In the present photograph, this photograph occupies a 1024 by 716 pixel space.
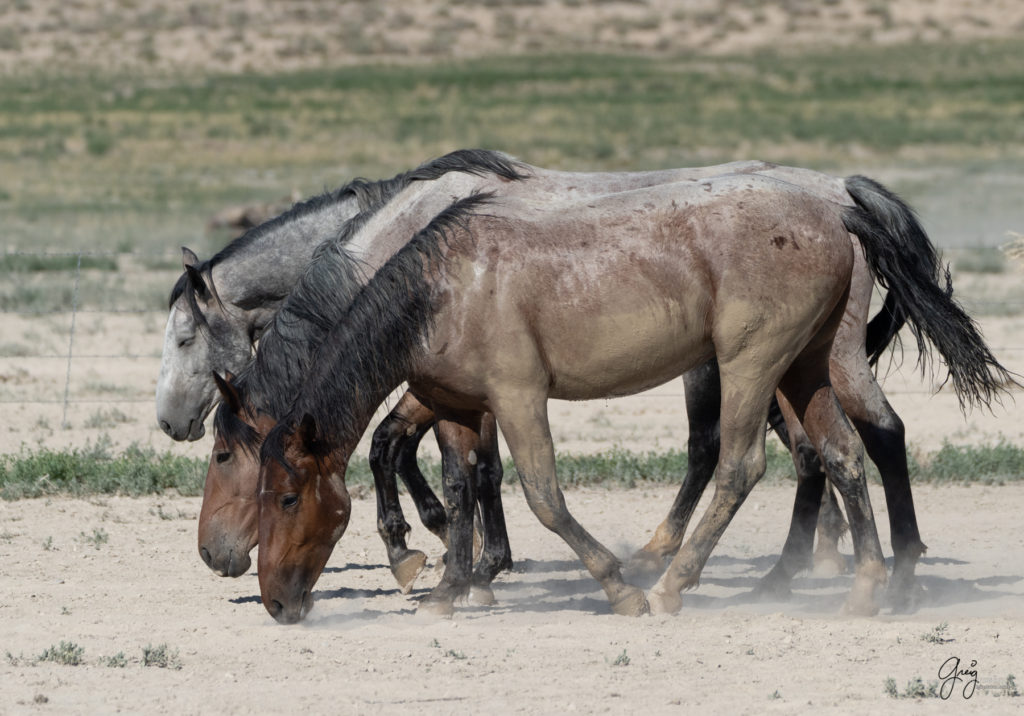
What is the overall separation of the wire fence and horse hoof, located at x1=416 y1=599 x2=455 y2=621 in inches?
189

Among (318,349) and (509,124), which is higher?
(318,349)

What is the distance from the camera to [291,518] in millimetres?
5570

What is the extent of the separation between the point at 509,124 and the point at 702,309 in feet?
90.6

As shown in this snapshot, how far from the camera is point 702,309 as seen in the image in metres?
5.71

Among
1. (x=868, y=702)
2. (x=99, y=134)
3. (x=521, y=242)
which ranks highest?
(x=521, y=242)

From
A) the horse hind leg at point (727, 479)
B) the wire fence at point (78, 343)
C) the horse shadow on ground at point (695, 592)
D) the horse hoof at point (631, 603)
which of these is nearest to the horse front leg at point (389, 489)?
the horse shadow on ground at point (695, 592)

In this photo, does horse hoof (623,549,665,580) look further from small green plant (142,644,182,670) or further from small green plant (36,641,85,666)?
small green plant (36,641,85,666)

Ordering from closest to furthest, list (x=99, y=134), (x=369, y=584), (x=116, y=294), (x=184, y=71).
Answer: (x=369, y=584)
(x=116, y=294)
(x=99, y=134)
(x=184, y=71)

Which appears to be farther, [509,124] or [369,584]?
[509,124]

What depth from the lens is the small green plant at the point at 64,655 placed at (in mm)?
4996

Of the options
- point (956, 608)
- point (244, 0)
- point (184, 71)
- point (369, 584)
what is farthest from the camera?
point (244, 0)

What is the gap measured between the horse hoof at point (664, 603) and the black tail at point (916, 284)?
1554 mm

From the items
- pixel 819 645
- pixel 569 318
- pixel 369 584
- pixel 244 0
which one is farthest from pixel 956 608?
pixel 244 0

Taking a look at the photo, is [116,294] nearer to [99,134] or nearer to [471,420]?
[471,420]
